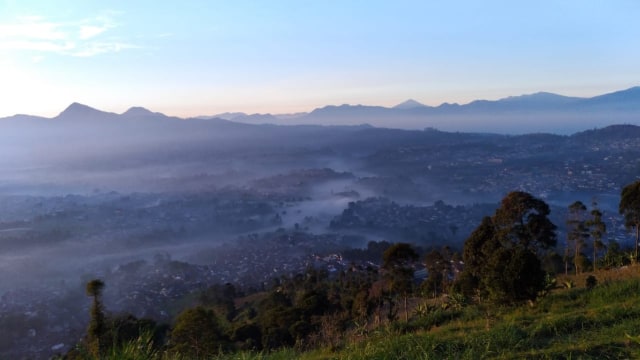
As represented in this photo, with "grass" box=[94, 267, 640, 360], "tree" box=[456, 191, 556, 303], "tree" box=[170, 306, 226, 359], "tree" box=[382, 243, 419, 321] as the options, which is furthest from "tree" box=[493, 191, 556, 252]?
"tree" box=[170, 306, 226, 359]

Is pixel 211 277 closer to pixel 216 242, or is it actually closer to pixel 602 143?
pixel 216 242

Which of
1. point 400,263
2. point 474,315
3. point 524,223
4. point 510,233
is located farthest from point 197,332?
point 524,223

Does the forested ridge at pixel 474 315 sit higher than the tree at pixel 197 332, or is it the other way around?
the forested ridge at pixel 474 315

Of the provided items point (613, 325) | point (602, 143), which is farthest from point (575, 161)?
point (613, 325)

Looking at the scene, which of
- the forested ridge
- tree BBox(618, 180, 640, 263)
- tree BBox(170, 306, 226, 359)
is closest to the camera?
the forested ridge

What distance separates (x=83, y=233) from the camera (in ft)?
236

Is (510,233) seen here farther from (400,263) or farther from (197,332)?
(197,332)

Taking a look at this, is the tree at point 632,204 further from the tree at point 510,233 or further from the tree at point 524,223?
the tree at point 524,223

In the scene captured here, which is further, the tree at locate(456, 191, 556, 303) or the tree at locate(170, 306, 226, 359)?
the tree at locate(170, 306, 226, 359)

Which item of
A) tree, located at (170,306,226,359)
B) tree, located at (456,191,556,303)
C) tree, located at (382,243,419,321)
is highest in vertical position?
tree, located at (456,191,556,303)

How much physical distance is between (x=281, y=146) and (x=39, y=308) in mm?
148081

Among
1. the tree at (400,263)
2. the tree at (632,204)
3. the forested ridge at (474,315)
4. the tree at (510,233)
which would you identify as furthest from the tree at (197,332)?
the tree at (632,204)

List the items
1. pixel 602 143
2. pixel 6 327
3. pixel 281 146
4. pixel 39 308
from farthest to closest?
pixel 281 146 → pixel 602 143 → pixel 39 308 → pixel 6 327

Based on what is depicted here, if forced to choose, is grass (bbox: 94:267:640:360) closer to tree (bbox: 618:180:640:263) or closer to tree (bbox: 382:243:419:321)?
tree (bbox: 382:243:419:321)
